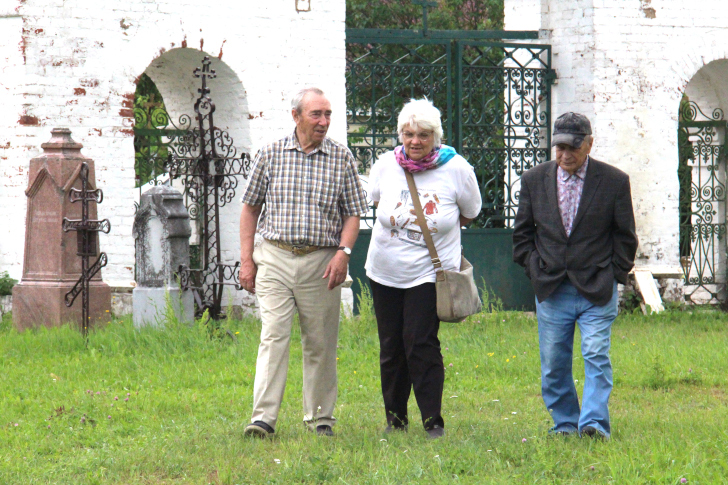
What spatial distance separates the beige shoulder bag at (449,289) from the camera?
4742mm

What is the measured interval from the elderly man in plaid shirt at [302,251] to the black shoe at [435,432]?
0.55m

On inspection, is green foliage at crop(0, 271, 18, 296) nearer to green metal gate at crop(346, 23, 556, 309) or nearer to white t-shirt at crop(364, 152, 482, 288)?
green metal gate at crop(346, 23, 556, 309)

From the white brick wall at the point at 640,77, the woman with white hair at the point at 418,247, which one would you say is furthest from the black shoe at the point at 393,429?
the white brick wall at the point at 640,77

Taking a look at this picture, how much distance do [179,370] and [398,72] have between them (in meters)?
4.79

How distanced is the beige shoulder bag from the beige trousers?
0.55m

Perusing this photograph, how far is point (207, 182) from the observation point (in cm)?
887

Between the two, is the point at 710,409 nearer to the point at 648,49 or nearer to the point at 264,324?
the point at 264,324

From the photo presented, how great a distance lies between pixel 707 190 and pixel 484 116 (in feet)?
10.2

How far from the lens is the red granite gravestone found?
7.98m

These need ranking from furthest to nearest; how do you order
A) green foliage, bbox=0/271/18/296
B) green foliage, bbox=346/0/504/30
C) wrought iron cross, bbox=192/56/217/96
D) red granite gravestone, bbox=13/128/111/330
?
1. green foliage, bbox=346/0/504/30
2. wrought iron cross, bbox=192/56/217/96
3. green foliage, bbox=0/271/18/296
4. red granite gravestone, bbox=13/128/111/330

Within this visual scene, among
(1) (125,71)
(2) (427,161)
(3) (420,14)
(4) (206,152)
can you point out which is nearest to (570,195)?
(2) (427,161)

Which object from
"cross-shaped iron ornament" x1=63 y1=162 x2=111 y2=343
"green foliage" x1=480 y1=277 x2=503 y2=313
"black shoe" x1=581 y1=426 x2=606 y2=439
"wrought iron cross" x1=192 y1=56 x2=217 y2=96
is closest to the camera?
"black shoe" x1=581 y1=426 x2=606 y2=439

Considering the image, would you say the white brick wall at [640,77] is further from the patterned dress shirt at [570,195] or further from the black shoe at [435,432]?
the black shoe at [435,432]

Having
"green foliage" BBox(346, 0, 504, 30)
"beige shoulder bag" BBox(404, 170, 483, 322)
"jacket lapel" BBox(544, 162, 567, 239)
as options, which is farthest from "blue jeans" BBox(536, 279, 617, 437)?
"green foliage" BBox(346, 0, 504, 30)
